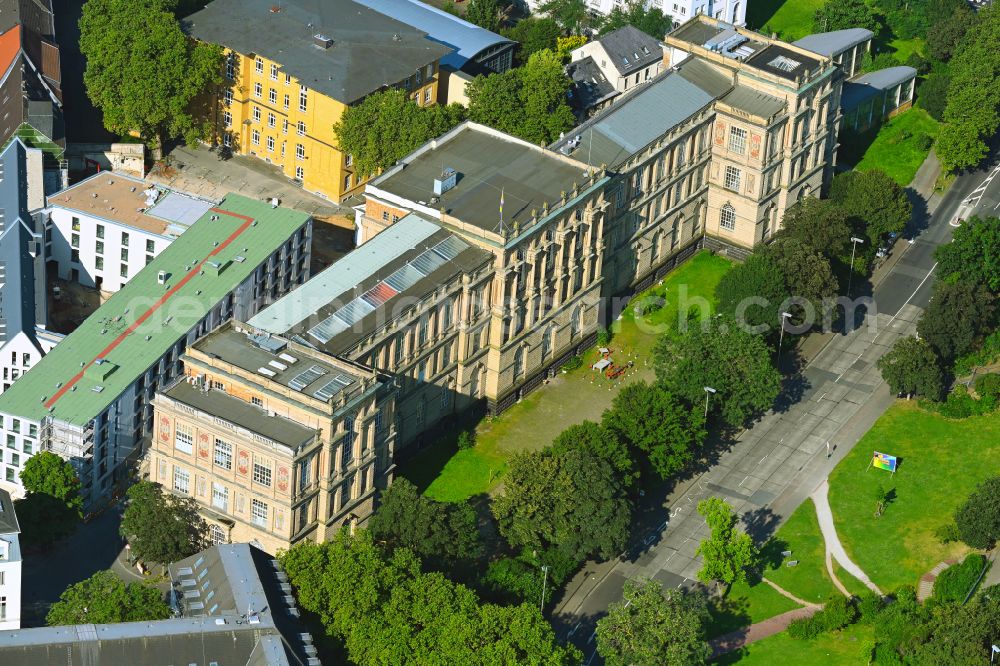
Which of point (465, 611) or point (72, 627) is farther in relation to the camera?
point (465, 611)

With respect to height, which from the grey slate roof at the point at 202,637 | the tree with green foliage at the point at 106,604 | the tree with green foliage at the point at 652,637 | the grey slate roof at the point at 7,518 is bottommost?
the tree with green foliage at the point at 652,637

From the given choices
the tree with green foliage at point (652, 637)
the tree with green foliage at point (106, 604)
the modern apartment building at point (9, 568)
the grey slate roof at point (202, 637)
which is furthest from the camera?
the tree with green foliage at point (652, 637)

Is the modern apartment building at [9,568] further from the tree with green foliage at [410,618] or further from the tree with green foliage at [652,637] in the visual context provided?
the tree with green foliage at [652,637]

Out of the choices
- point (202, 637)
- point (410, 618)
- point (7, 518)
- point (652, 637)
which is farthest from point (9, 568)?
point (652, 637)

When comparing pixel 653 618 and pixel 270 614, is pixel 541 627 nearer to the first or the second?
pixel 653 618

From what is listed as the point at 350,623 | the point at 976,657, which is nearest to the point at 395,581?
the point at 350,623

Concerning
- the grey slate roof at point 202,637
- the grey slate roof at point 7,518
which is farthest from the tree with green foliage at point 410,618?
the grey slate roof at point 7,518
